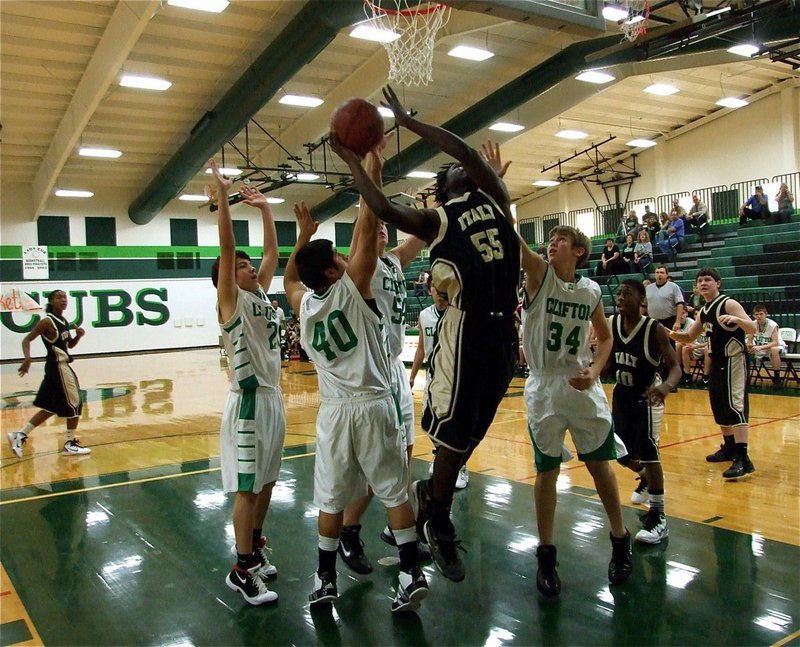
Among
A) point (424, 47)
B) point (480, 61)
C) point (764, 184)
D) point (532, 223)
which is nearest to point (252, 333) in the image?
point (424, 47)

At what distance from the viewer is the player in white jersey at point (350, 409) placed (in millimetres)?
3293

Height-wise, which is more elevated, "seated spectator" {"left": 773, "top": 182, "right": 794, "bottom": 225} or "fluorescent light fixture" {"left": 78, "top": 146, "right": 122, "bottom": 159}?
"fluorescent light fixture" {"left": 78, "top": 146, "right": 122, "bottom": 159}

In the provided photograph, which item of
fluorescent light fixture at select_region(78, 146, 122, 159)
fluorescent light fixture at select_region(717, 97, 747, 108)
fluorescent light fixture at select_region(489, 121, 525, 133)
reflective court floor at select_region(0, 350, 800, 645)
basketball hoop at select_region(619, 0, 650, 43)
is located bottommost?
reflective court floor at select_region(0, 350, 800, 645)

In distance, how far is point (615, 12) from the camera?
405 inches

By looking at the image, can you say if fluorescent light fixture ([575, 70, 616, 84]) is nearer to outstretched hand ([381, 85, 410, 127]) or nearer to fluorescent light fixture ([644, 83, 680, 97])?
fluorescent light fixture ([644, 83, 680, 97])

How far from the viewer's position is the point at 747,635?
2.98 meters

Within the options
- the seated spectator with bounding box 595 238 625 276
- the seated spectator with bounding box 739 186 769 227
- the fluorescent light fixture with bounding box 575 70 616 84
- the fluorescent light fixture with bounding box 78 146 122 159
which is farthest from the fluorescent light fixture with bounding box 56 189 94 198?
the seated spectator with bounding box 739 186 769 227

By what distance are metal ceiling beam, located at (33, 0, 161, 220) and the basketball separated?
946cm

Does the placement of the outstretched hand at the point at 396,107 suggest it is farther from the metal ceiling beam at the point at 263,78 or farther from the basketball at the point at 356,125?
the metal ceiling beam at the point at 263,78

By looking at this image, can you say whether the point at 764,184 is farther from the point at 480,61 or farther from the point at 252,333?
the point at 252,333

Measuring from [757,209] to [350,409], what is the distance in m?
16.9

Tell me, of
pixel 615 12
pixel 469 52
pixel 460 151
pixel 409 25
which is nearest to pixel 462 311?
pixel 460 151

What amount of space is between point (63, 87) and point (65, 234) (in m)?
10.8

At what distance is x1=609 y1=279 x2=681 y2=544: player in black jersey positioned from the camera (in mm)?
4316
